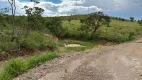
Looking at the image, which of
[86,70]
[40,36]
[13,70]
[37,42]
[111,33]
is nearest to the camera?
[13,70]

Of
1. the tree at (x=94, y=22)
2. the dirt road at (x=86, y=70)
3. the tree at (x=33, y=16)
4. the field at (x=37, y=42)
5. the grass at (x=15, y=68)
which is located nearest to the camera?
the dirt road at (x=86, y=70)

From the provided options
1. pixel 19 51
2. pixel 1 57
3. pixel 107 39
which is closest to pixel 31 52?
pixel 19 51

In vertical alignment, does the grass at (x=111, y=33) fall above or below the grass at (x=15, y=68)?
below

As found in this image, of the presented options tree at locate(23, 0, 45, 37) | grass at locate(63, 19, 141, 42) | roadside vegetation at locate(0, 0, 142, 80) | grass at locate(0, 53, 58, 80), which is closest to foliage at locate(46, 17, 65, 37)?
roadside vegetation at locate(0, 0, 142, 80)

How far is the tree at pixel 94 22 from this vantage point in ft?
119

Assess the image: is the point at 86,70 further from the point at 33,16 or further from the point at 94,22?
the point at 94,22

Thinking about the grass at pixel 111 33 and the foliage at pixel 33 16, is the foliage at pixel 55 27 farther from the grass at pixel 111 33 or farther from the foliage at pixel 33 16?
the foliage at pixel 33 16

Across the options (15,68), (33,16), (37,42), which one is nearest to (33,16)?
(33,16)

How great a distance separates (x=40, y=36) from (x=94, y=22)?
15.7 meters

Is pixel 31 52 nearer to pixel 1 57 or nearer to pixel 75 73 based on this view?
pixel 1 57

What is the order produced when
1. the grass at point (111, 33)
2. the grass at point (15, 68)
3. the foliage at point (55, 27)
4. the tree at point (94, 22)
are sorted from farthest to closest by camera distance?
the foliage at point (55, 27) → the tree at point (94, 22) → the grass at point (111, 33) → the grass at point (15, 68)

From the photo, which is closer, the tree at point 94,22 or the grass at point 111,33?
the grass at point 111,33

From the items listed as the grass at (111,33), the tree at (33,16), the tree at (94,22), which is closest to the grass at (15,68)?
the tree at (33,16)

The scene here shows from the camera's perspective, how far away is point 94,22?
36812 mm
